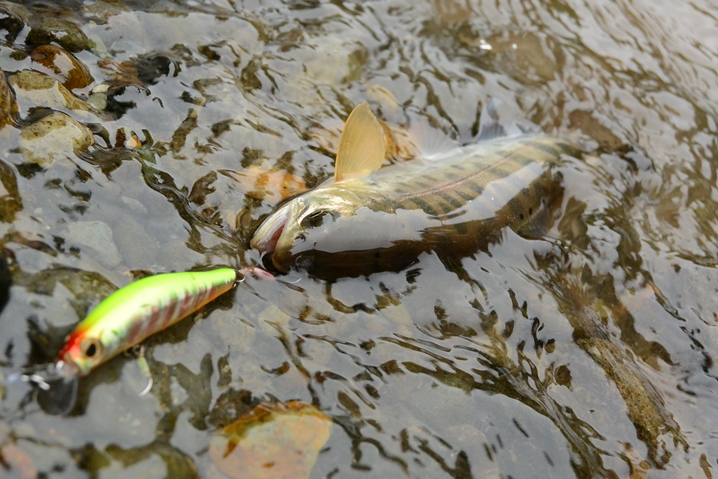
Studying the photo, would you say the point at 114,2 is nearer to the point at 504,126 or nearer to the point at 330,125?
the point at 330,125

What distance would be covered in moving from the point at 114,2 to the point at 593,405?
4993 millimetres

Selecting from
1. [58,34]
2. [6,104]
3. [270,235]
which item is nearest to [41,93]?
[6,104]

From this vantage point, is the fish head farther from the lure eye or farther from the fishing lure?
the lure eye

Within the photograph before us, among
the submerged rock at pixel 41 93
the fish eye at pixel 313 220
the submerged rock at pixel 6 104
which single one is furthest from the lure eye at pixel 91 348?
the submerged rock at pixel 41 93

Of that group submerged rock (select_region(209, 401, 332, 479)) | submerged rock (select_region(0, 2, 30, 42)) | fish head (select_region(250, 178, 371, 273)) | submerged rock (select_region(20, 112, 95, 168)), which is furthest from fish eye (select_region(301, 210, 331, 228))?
submerged rock (select_region(0, 2, 30, 42))

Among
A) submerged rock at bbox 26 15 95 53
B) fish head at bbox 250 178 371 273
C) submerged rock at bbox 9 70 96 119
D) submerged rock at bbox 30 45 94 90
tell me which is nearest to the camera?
fish head at bbox 250 178 371 273

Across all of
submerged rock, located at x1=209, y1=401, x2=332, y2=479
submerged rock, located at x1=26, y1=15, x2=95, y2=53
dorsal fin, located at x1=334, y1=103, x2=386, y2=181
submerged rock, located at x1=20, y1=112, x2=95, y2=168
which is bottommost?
submerged rock, located at x1=209, y1=401, x2=332, y2=479

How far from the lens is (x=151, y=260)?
3.16 meters

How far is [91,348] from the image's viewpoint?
2412 mm

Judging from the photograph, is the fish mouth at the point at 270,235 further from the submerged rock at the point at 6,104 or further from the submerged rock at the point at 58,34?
the submerged rock at the point at 58,34

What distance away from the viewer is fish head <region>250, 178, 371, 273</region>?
3512 millimetres

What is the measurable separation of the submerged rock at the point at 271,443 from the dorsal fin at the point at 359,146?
78.7 inches

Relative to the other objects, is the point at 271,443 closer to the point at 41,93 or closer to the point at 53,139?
the point at 53,139

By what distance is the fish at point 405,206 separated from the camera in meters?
3.60
